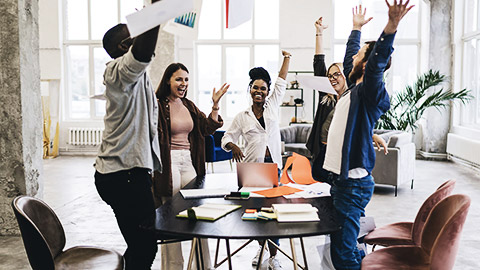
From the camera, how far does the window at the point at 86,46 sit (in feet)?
36.9

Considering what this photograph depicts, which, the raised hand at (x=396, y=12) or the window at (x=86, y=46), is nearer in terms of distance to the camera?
the raised hand at (x=396, y=12)

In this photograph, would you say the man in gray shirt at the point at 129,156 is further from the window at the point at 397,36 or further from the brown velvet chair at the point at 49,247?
the window at the point at 397,36

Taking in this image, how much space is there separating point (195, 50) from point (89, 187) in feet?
16.4

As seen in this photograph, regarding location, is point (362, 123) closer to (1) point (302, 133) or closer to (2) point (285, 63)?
(2) point (285, 63)

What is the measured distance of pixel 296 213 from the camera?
7.18 ft

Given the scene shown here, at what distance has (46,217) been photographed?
7.65 feet

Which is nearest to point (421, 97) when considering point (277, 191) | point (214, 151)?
point (214, 151)

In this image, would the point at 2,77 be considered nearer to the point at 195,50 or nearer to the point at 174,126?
the point at 174,126

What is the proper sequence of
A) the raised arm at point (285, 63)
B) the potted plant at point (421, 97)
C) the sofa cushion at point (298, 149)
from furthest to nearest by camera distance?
the potted plant at point (421, 97)
the sofa cushion at point (298, 149)
the raised arm at point (285, 63)

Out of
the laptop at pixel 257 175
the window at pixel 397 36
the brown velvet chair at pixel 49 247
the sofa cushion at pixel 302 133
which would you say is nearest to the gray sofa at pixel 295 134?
the sofa cushion at pixel 302 133

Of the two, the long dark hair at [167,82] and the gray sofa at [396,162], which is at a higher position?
the long dark hair at [167,82]

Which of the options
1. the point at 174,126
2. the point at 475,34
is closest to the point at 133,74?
the point at 174,126

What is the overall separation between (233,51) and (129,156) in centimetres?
921

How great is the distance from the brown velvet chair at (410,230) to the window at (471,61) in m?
7.01
